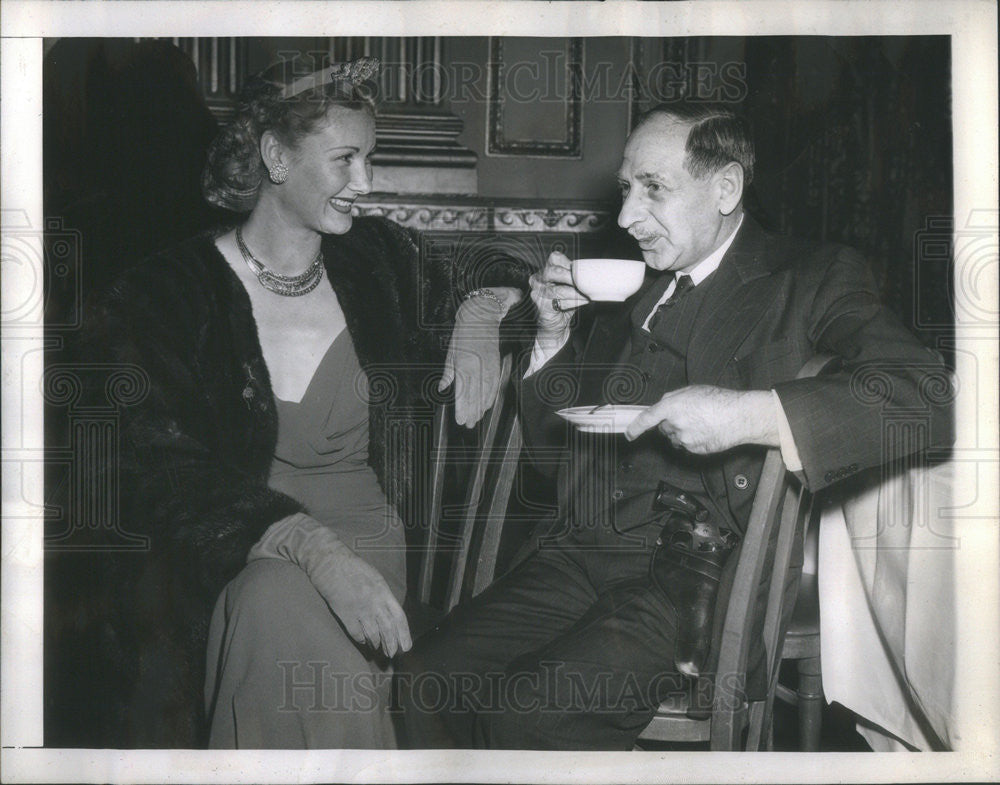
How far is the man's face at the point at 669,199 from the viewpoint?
87.5 inches

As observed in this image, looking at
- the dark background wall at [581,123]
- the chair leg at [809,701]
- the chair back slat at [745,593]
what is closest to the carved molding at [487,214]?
the dark background wall at [581,123]

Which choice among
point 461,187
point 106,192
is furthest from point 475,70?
point 106,192

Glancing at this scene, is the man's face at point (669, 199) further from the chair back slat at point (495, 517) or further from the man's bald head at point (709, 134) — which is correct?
the chair back slat at point (495, 517)

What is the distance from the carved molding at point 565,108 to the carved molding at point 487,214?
0.44ft

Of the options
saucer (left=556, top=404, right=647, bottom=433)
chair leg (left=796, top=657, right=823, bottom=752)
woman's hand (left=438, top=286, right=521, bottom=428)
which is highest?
woman's hand (left=438, top=286, right=521, bottom=428)

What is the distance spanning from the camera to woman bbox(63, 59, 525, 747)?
2273mm

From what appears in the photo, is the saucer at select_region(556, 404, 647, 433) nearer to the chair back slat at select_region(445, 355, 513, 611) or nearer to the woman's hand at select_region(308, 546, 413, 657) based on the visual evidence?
the chair back slat at select_region(445, 355, 513, 611)

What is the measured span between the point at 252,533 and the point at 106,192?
0.90 meters

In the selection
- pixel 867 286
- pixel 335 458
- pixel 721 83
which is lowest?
pixel 335 458

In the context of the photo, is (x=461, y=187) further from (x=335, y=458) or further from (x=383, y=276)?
(x=335, y=458)

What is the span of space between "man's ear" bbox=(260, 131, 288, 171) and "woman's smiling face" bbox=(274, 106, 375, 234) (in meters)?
0.01

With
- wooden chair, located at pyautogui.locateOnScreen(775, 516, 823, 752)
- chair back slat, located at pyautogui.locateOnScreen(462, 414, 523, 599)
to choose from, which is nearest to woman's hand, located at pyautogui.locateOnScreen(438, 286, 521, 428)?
chair back slat, located at pyautogui.locateOnScreen(462, 414, 523, 599)

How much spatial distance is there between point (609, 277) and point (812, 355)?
481mm

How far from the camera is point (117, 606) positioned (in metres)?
2.37
